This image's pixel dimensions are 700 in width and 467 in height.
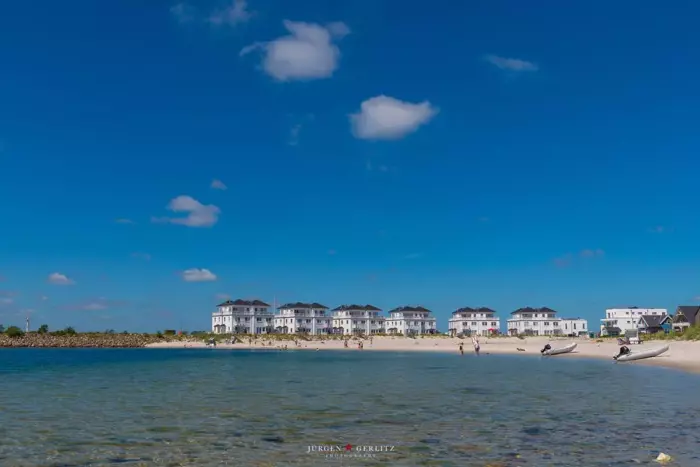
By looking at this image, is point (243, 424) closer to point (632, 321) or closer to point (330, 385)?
point (330, 385)

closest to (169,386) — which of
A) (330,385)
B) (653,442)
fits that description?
Answer: (330,385)

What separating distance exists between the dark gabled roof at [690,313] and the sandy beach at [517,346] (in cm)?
2221

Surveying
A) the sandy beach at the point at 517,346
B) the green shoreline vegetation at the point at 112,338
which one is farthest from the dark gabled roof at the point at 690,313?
the green shoreline vegetation at the point at 112,338

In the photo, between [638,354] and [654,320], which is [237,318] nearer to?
[654,320]

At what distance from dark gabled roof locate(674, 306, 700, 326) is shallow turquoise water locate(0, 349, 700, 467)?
105 meters

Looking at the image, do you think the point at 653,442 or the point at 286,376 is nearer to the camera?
the point at 653,442

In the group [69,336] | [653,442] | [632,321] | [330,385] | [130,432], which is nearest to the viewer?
[653,442]

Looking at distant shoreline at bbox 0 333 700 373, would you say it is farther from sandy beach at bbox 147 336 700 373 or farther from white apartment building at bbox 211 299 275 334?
white apartment building at bbox 211 299 275 334

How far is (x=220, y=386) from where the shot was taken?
42.2m

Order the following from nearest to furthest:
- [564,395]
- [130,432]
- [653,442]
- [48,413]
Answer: [653,442] → [130,432] → [48,413] → [564,395]

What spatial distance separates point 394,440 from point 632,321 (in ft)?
638

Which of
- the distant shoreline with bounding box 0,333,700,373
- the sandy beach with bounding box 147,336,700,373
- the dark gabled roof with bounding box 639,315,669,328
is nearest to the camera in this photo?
the sandy beach with bounding box 147,336,700,373

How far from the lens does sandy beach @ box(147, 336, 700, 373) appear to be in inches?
2557

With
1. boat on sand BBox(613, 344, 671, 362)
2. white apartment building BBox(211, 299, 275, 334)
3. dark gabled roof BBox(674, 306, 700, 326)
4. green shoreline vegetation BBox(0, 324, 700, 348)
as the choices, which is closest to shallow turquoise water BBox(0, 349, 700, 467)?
boat on sand BBox(613, 344, 671, 362)
